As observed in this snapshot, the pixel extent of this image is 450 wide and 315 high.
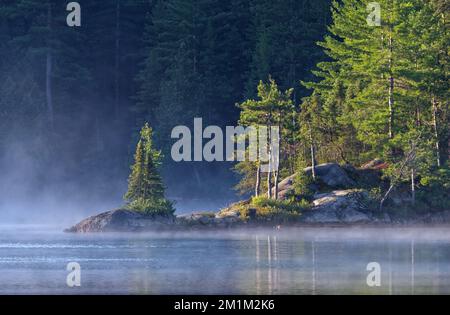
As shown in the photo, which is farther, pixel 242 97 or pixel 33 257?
pixel 242 97

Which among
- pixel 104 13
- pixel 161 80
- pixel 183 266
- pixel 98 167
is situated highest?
pixel 104 13

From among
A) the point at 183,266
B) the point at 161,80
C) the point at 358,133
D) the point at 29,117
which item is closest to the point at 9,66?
the point at 29,117

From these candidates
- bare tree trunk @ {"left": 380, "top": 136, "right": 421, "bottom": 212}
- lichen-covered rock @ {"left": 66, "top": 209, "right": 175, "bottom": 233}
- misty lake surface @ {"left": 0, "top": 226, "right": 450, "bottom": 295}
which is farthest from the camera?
bare tree trunk @ {"left": 380, "top": 136, "right": 421, "bottom": 212}

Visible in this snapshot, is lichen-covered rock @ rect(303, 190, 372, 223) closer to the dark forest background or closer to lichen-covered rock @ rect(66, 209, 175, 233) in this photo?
lichen-covered rock @ rect(66, 209, 175, 233)

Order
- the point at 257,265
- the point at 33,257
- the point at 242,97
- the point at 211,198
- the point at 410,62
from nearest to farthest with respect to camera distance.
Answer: the point at 257,265 → the point at 33,257 → the point at 410,62 → the point at 211,198 → the point at 242,97

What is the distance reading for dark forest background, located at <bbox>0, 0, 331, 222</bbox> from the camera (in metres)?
90.7

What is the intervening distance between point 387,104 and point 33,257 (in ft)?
89.2

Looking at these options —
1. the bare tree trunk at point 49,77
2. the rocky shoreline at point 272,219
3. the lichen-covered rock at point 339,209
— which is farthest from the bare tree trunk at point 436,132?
the bare tree trunk at point 49,77

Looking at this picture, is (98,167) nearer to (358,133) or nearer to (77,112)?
(77,112)

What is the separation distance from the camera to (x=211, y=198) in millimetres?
89750

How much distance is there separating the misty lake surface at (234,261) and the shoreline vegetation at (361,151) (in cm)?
164

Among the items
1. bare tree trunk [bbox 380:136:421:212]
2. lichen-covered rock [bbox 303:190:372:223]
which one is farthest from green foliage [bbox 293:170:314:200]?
bare tree trunk [bbox 380:136:421:212]

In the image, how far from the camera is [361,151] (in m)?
69.8

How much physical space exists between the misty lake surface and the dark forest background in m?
29.3
